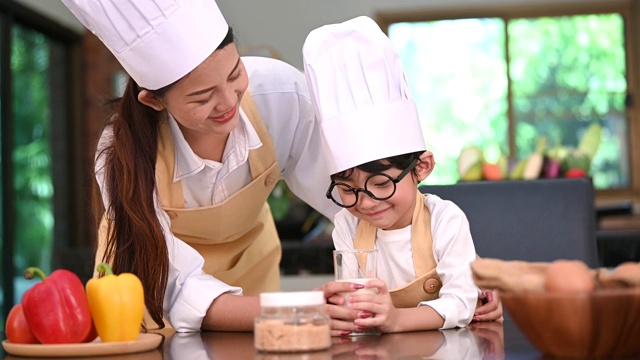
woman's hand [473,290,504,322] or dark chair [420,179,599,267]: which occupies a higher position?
dark chair [420,179,599,267]

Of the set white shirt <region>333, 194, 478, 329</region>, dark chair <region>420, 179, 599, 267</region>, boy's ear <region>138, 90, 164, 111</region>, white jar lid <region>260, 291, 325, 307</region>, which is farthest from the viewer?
dark chair <region>420, 179, 599, 267</region>

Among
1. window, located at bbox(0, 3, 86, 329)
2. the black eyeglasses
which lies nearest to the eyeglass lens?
the black eyeglasses

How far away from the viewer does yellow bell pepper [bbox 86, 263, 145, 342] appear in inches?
47.6

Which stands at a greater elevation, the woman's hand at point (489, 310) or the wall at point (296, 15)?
the wall at point (296, 15)

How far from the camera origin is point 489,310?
148 centimetres

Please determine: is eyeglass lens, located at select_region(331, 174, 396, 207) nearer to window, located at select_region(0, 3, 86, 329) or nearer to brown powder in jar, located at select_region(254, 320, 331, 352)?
brown powder in jar, located at select_region(254, 320, 331, 352)

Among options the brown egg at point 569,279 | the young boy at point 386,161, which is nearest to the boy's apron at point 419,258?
the young boy at point 386,161

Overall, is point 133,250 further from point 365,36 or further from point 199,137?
point 365,36

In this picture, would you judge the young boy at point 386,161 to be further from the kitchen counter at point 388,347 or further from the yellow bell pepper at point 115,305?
the yellow bell pepper at point 115,305

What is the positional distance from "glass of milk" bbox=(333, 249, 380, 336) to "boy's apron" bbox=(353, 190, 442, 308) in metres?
0.16

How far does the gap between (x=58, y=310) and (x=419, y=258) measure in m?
0.56

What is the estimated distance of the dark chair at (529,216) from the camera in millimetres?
1988

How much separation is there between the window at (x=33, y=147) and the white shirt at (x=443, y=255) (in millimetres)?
4119

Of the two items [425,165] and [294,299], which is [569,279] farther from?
[425,165]
